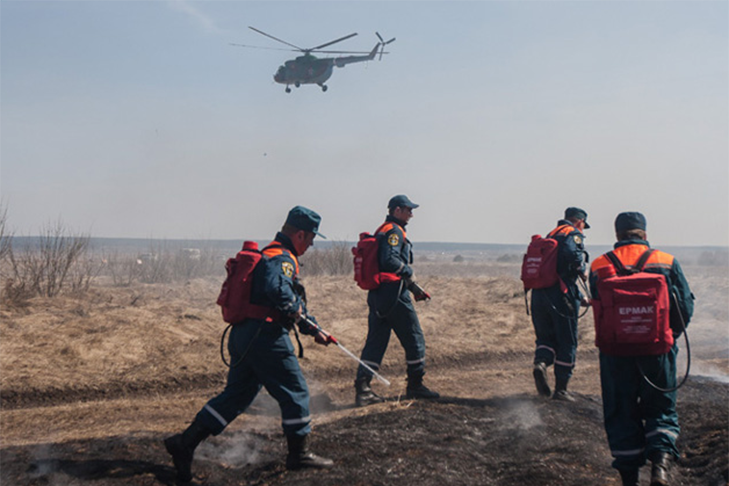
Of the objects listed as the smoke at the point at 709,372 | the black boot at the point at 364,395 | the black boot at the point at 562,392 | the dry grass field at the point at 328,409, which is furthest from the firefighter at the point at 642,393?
the smoke at the point at 709,372

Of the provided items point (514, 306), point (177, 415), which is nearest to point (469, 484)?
point (177, 415)

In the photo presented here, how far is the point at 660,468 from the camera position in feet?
14.0

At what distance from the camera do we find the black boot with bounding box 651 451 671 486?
421 centimetres

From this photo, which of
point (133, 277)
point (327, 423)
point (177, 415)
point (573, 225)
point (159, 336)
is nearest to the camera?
point (327, 423)

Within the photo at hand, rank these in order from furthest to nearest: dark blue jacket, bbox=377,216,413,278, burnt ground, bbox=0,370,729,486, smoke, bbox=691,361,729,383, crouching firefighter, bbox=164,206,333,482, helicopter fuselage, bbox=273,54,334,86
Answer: helicopter fuselage, bbox=273,54,334,86 < smoke, bbox=691,361,729,383 < dark blue jacket, bbox=377,216,413,278 < crouching firefighter, bbox=164,206,333,482 < burnt ground, bbox=0,370,729,486

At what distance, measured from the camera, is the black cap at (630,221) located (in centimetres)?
480

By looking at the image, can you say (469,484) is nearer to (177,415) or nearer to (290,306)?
(290,306)

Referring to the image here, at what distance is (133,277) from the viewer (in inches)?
944

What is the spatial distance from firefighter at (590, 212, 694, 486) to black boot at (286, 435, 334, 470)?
6.85ft

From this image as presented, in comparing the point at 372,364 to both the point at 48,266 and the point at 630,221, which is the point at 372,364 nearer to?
the point at 630,221

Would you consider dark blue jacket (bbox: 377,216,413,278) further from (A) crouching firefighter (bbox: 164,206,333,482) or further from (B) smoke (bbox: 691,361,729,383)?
(B) smoke (bbox: 691,361,729,383)

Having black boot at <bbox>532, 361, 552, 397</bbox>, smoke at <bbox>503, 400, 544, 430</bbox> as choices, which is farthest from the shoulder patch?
black boot at <bbox>532, 361, 552, 397</bbox>

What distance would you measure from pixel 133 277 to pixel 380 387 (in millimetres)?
17617

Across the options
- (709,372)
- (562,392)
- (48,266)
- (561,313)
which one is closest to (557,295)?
(561,313)
